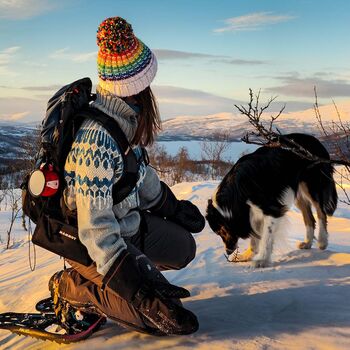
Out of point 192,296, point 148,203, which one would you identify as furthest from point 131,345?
point 148,203

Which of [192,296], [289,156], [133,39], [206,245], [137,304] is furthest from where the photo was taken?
[206,245]

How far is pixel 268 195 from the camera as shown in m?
4.50

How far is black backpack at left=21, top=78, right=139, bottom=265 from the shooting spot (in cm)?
221

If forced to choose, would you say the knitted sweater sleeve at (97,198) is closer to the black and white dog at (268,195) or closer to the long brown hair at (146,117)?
the long brown hair at (146,117)

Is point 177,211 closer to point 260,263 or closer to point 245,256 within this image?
point 260,263

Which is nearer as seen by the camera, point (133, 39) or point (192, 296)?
point (133, 39)

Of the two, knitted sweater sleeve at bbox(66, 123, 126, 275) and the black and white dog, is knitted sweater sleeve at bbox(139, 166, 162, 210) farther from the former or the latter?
the black and white dog

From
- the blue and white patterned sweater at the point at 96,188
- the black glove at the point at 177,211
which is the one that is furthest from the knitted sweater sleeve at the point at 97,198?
the black glove at the point at 177,211

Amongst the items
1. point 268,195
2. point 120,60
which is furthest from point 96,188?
point 268,195

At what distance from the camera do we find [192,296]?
3.01 meters

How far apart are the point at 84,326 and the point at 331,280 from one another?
181 centimetres

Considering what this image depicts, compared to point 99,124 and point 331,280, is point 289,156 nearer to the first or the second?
point 331,280

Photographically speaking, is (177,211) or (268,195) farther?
(268,195)

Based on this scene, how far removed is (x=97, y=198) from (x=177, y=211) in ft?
3.98
